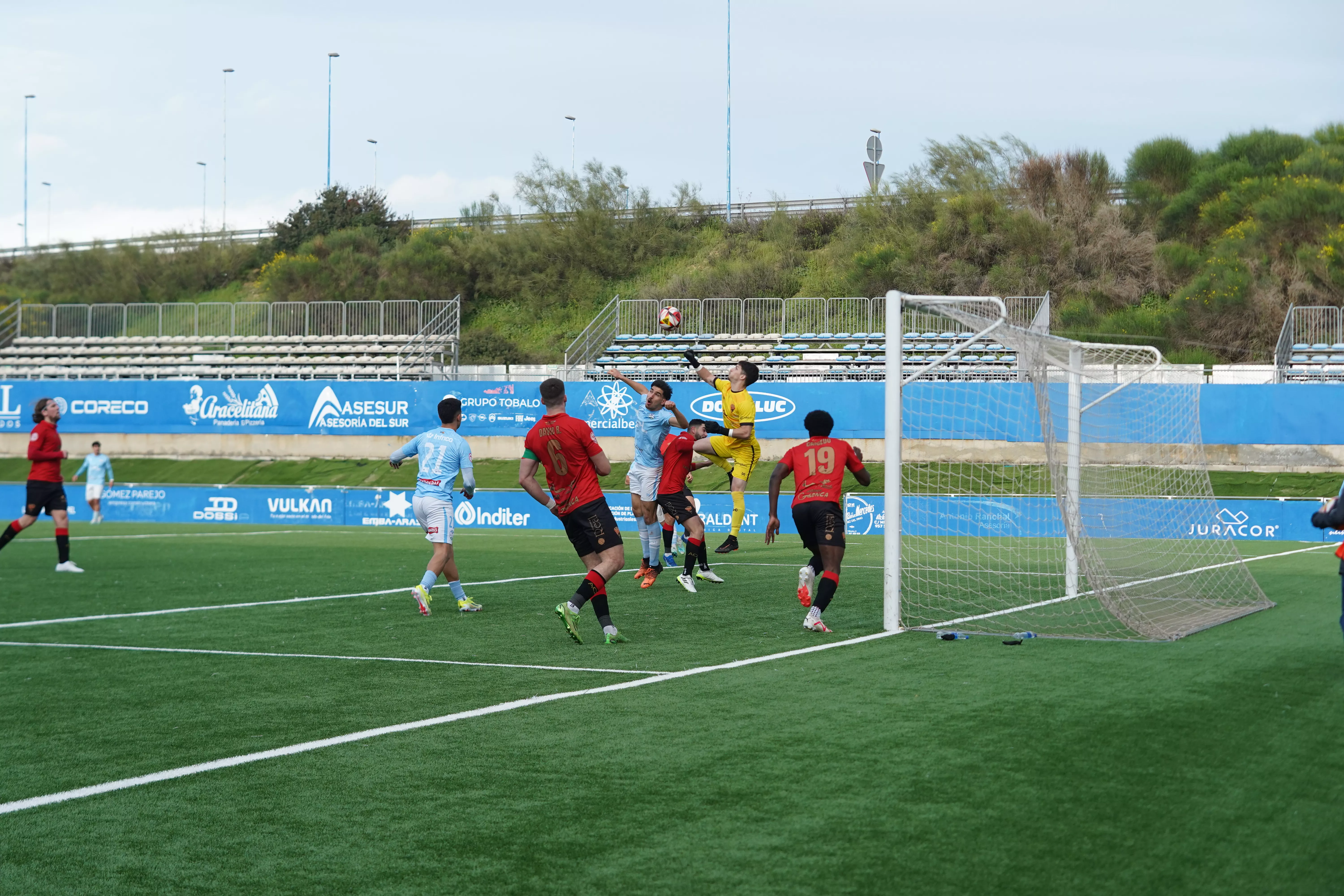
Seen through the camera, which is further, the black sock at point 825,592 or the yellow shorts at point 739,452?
the yellow shorts at point 739,452

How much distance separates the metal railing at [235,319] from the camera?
39.8 metres

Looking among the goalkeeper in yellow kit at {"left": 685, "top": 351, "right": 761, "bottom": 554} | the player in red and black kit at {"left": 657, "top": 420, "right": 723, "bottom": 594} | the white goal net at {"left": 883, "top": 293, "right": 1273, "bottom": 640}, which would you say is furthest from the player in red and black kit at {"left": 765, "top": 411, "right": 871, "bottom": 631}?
the player in red and black kit at {"left": 657, "top": 420, "right": 723, "bottom": 594}

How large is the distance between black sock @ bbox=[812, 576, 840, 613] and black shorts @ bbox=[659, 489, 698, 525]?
11.1 feet

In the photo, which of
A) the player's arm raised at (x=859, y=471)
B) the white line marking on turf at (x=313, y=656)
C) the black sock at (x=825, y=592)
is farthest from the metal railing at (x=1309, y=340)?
the white line marking on turf at (x=313, y=656)

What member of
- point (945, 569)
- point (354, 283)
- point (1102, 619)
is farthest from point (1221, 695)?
point (354, 283)

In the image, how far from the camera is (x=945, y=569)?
13.5 m

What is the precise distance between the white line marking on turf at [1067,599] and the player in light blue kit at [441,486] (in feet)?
14.0

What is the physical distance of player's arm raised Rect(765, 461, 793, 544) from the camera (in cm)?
979

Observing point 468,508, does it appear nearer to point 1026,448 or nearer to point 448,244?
point 1026,448

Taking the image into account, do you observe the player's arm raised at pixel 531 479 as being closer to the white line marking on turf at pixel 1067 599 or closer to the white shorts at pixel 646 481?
the white line marking on turf at pixel 1067 599

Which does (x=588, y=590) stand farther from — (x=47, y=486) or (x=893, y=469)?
(x=47, y=486)

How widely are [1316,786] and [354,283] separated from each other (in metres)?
49.8

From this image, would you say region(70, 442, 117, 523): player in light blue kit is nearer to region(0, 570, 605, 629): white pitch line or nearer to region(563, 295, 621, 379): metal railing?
region(563, 295, 621, 379): metal railing

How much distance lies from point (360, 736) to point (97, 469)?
2293 centimetres
